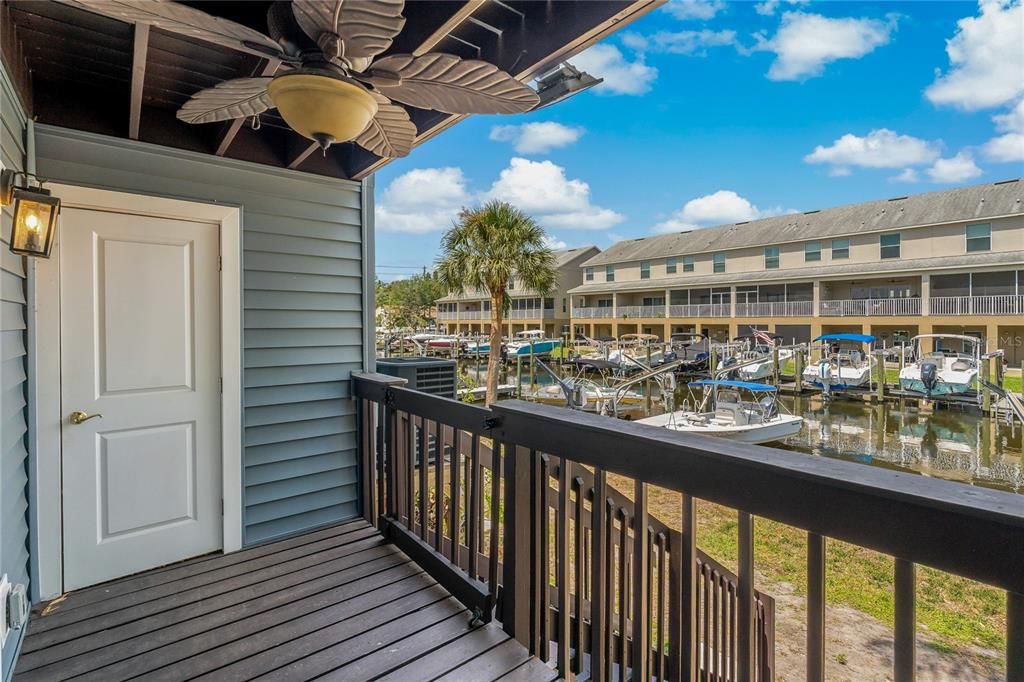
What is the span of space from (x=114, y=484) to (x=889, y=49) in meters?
14.6

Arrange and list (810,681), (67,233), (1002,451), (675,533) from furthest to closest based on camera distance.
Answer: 1. (1002,451)
2. (67,233)
3. (675,533)
4. (810,681)

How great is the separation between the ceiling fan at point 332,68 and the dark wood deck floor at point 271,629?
2002 millimetres

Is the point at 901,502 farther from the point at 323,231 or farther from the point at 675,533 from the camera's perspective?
the point at 323,231

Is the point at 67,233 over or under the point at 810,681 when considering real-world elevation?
over

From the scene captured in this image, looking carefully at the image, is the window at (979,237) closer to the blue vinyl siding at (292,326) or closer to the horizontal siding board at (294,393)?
the blue vinyl siding at (292,326)

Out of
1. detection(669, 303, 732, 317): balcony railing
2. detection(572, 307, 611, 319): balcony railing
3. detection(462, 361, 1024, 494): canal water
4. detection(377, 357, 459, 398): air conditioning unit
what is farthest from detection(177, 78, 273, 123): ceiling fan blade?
detection(572, 307, 611, 319): balcony railing

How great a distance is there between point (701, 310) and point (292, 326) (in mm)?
21681

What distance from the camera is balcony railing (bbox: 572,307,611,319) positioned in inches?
1041

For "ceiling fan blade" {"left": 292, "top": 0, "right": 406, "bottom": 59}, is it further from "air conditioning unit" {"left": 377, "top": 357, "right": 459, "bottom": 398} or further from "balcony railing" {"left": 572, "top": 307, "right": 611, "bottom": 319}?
"balcony railing" {"left": 572, "top": 307, "right": 611, "bottom": 319}

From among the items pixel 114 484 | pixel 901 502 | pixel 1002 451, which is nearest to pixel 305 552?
pixel 114 484

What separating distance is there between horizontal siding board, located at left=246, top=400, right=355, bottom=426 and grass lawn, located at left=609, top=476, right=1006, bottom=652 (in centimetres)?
283

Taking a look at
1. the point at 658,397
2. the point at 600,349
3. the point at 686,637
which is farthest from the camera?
the point at 600,349

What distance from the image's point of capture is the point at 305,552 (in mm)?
2938

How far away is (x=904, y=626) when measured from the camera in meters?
1.00
